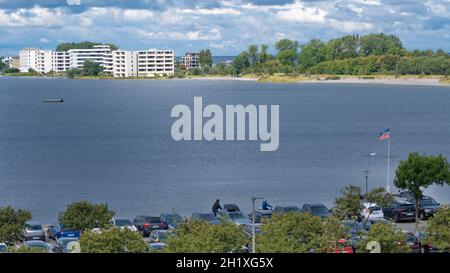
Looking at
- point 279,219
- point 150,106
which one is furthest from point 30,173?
point 150,106

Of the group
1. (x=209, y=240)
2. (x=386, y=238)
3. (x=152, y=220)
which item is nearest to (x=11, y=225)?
(x=152, y=220)

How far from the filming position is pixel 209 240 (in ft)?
23.0

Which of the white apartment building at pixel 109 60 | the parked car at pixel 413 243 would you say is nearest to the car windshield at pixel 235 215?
the parked car at pixel 413 243

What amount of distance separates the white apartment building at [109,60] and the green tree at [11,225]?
99.1 m

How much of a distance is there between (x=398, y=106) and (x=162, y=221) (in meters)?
47.5

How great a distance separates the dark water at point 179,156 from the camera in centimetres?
2161

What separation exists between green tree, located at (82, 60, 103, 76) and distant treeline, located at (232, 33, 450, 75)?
66.3 ft

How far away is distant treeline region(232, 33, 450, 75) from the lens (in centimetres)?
9600

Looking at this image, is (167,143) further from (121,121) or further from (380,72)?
(380,72)

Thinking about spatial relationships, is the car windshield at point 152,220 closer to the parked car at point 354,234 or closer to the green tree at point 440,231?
the parked car at point 354,234

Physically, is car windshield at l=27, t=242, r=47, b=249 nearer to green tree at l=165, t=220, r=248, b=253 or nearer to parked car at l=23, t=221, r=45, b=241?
parked car at l=23, t=221, r=45, b=241

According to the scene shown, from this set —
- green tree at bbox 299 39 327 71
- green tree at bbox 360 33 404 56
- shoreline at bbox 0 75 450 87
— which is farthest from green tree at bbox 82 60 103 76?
green tree at bbox 360 33 404 56

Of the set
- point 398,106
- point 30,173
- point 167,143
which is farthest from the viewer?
point 398,106

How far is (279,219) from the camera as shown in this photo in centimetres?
877
